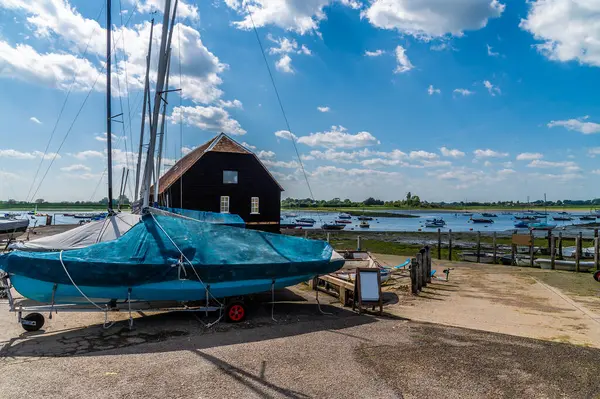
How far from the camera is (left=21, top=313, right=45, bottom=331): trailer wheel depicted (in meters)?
8.94

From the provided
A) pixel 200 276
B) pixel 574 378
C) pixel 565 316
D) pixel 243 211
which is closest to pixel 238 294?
pixel 200 276

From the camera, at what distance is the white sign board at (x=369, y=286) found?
11773mm

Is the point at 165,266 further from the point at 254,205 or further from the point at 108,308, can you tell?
the point at 254,205

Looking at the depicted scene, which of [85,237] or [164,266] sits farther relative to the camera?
[85,237]

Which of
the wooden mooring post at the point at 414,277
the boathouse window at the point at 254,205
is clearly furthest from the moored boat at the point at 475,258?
the wooden mooring post at the point at 414,277

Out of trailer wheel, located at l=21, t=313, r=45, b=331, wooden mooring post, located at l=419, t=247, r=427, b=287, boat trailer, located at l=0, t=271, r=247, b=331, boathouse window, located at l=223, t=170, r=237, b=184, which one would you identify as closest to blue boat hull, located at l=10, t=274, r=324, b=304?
boat trailer, located at l=0, t=271, r=247, b=331

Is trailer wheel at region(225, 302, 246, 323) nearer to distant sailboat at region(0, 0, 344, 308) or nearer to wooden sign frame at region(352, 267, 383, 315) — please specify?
distant sailboat at region(0, 0, 344, 308)

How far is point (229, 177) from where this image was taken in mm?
34250

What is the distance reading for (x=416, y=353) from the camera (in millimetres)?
8156

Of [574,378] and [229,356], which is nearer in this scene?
[574,378]

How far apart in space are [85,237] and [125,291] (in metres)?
5.29

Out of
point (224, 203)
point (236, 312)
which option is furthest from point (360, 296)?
point (224, 203)

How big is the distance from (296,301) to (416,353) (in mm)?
5802

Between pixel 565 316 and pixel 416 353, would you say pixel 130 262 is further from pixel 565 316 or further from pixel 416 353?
pixel 565 316
